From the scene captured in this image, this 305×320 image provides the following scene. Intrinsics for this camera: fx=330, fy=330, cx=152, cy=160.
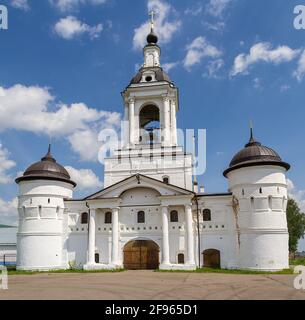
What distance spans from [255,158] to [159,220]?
28.3 feet

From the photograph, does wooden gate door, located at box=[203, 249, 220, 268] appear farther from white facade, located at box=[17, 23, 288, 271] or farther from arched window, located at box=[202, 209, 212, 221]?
arched window, located at box=[202, 209, 212, 221]

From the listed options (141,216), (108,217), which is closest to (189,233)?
(141,216)

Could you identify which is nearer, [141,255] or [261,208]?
[261,208]

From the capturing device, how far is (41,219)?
2583 cm

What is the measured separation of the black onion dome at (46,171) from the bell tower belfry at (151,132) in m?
3.85

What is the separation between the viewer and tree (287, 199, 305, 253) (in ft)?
144

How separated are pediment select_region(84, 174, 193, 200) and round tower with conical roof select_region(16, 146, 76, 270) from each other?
2972 mm

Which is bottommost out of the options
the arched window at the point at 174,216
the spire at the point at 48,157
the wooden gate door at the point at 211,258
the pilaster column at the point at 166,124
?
the wooden gate door at the point at 211,258

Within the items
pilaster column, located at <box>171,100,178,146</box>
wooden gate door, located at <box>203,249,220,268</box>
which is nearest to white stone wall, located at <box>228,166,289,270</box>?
wooden gate door, located at <box>203,249,220,268</box>

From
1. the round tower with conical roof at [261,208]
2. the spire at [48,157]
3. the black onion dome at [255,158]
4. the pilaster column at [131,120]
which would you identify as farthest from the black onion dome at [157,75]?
the round tower with conical roof at [261,208]

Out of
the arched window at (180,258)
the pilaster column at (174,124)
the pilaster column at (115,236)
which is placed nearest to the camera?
the arched window at (180,258)

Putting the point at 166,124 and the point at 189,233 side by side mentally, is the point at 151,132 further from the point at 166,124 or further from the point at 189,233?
the point at 189,233

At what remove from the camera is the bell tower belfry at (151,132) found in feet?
93.3

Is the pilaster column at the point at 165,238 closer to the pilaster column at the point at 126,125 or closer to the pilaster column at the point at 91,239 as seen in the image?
the pilaster column at the point at 91,239
